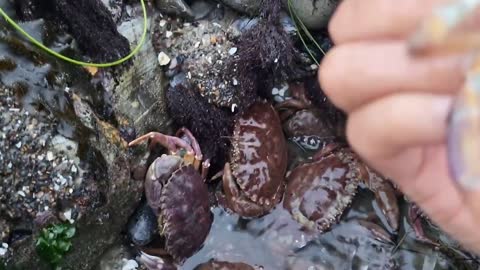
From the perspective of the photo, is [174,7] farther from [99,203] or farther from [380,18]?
[380,18]

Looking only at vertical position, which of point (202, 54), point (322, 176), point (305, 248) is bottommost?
point (305, 248)

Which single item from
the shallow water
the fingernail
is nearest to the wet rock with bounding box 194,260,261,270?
the shallow water

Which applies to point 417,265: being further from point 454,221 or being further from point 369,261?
point 454,221

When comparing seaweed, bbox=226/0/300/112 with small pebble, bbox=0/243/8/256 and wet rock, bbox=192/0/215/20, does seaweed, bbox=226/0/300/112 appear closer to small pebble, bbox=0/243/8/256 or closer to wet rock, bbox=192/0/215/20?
wet rock, bbox=192/0/215/20

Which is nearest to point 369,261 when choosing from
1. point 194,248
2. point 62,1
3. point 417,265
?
point 417,265

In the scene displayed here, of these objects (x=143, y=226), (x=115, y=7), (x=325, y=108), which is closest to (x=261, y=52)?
(x=325, y=108)

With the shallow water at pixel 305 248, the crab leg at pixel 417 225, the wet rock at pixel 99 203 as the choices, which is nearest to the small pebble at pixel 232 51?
the wet rock at pixel 99 203

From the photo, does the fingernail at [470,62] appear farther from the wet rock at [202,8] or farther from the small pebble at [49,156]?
the wet rock at [202,8]
